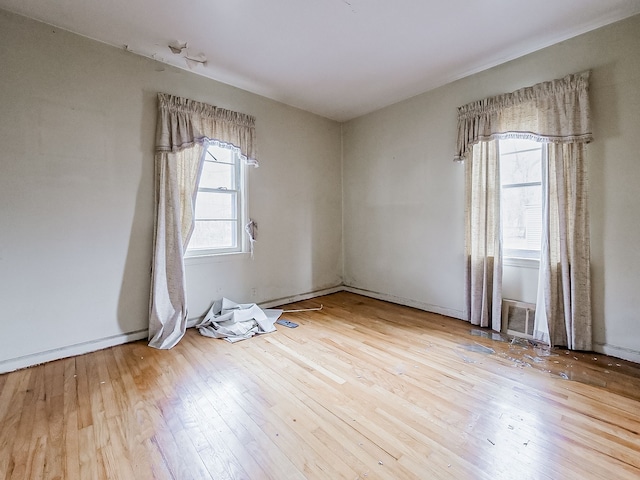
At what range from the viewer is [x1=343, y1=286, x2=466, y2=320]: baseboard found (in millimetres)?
3309

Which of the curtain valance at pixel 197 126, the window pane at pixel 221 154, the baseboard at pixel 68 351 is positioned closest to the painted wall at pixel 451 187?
the curtain valance at pixel 197 126

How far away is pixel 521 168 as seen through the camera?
2.80m

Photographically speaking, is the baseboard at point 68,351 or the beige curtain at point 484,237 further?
the beige curtain at point 484,237

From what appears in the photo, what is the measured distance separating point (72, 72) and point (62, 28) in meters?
0.34

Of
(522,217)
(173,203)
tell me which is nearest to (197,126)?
(173,203)

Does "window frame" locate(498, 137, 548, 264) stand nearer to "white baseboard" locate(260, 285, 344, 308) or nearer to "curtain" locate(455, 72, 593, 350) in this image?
"curtain" locate(455, 72, 593, 350)

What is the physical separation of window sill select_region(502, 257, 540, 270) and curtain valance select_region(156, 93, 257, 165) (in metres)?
2.99

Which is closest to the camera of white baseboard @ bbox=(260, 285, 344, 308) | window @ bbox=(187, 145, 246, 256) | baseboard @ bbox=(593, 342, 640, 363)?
baseboard @ bbox=(593, 342, 640, 363)

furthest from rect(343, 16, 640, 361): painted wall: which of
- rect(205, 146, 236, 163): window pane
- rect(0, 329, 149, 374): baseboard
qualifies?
rect(0, 329, 149, 374): baseboard

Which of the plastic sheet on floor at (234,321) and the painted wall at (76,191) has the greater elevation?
the painted wall at (76,191)

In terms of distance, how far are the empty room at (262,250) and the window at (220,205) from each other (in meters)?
0.03

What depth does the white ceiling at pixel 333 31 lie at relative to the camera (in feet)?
6.92

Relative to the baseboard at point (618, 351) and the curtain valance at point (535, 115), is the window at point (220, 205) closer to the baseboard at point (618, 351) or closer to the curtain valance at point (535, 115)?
the curtain valance at point (535, 115)

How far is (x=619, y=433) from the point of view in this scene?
1484mm
